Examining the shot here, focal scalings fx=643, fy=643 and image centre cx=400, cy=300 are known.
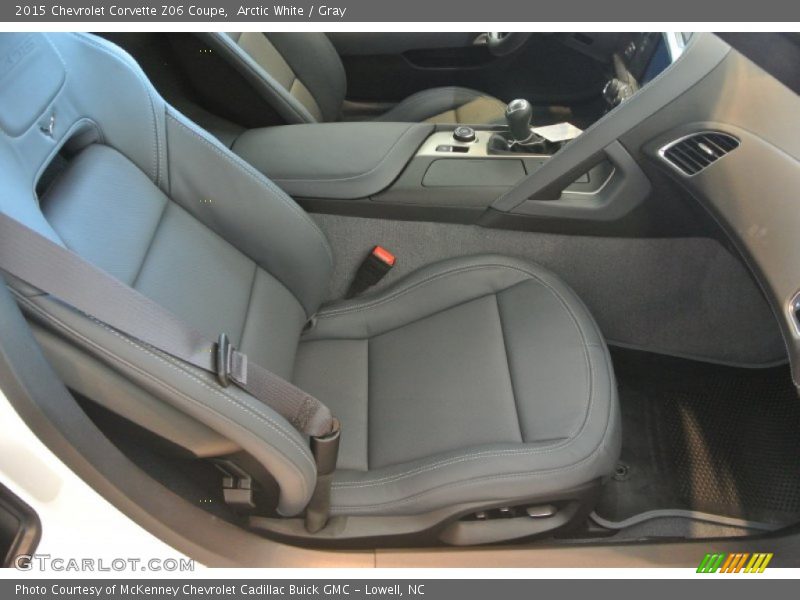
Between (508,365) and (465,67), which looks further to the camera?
(465,67)

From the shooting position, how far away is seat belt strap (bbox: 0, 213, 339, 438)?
62 cm

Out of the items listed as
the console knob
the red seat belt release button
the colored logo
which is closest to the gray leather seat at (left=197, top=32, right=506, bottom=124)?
the console knob

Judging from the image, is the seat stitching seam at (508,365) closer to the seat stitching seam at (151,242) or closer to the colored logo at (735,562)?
the colored logo at (735,562)

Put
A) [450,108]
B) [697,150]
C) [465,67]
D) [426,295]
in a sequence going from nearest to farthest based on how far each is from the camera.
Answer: [697,150]
[426,295]
[450,108]
[465,67]

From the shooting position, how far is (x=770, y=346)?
4.26 feet

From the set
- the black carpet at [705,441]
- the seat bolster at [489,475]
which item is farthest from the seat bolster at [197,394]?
the black carpet at [705,441]

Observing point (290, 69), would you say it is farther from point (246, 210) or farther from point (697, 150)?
point (697, 150)

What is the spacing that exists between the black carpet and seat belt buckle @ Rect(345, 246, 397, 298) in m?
0.54

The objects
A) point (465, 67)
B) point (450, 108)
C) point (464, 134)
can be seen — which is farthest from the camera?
point (465, 67)

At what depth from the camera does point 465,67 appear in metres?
1.96

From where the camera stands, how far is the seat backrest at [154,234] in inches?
26.9

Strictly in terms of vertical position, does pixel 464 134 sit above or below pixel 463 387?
above

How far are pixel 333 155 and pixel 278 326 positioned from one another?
1.36 feet

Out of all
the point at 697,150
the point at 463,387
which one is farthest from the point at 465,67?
the point at 463,387
